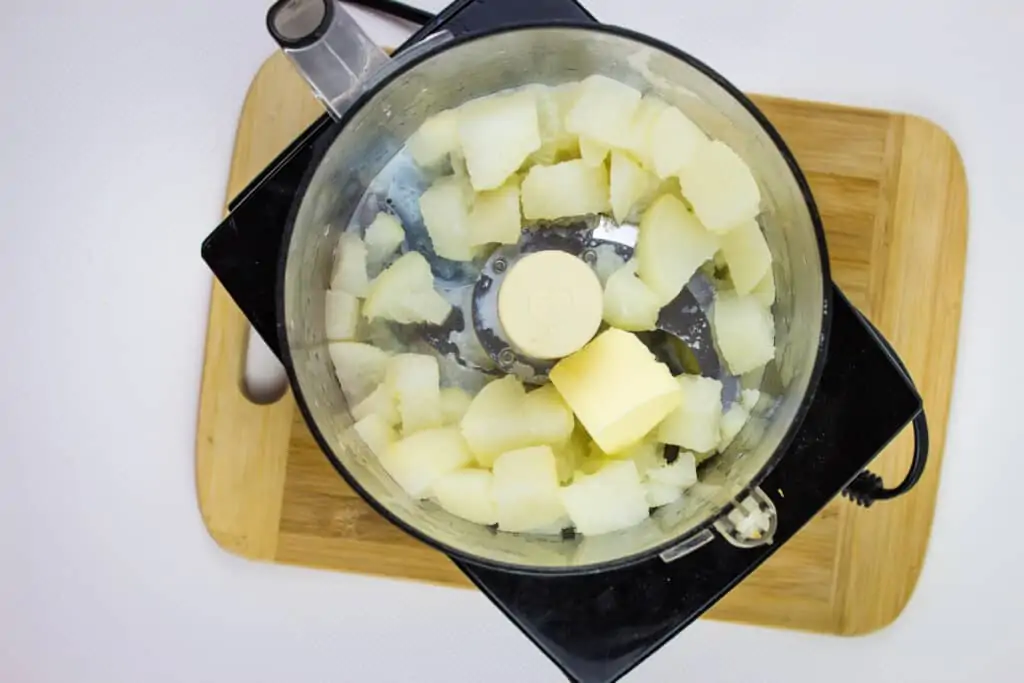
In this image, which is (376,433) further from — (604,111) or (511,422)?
(604,111)

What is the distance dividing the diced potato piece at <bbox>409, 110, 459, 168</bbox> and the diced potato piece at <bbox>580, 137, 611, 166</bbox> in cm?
8

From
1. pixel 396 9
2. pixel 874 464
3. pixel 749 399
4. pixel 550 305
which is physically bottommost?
pixel 874 464

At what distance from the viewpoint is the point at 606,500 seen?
1.83 feet

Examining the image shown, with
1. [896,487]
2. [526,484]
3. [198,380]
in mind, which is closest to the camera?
[526,484]

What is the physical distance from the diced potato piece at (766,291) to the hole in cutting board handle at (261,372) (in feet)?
1.16

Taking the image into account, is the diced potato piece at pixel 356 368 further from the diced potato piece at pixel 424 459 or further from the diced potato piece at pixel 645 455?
the diced potato piece at pixel 645 455

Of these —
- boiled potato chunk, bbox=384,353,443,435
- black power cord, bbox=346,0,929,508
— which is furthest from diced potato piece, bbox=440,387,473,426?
black power cord, bbox=346,0,929,508

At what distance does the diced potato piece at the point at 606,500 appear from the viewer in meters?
0.55

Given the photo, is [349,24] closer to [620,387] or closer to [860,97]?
[620,387]

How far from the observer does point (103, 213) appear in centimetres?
83

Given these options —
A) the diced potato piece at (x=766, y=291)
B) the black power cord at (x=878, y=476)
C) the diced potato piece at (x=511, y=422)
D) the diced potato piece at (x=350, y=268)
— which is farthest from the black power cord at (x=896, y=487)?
the diced potato piece at (x=350, y=268)

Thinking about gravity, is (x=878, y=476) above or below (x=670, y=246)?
below

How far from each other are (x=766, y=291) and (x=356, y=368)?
240 millimetres

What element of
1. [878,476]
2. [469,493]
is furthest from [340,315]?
[878,476]
